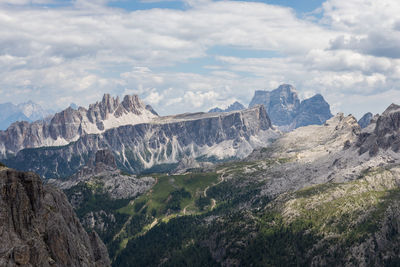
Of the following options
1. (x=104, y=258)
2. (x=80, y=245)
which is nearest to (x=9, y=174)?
(x=80, y=245)

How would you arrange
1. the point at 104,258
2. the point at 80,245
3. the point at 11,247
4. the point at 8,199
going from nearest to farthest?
the point at 11,247 → the point at 8,199 → the point at 80,245 → the point at 104,258

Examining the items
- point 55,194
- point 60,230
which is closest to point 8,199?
point 60,230

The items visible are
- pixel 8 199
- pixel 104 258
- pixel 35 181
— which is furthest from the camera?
pixel 104 258

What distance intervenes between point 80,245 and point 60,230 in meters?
18.4

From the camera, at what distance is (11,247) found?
319 ft

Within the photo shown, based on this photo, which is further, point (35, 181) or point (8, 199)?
point (35, 181)

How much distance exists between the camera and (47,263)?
102688 mm

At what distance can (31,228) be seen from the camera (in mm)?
106125

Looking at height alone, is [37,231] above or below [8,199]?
below

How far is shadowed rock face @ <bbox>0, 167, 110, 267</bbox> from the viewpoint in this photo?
98062 millimetres

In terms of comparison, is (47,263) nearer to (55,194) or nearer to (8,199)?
(8,199)

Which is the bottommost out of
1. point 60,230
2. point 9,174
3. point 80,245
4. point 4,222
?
point 80,245

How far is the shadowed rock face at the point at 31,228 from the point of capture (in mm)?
98062

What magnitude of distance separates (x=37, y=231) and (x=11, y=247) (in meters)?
10.2
